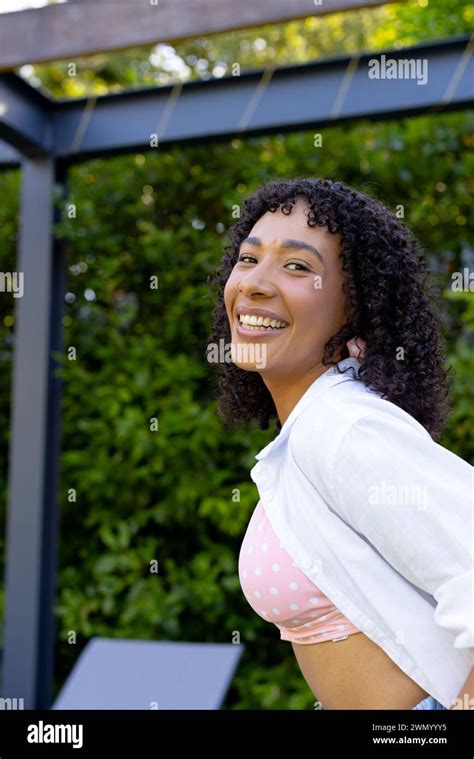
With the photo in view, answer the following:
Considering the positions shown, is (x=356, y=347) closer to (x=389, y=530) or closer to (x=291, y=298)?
(x=291, y=298)

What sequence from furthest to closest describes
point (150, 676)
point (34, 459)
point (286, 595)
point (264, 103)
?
point (34, 459)
point (264, 103)
point (150, 676)
point (286, 595)

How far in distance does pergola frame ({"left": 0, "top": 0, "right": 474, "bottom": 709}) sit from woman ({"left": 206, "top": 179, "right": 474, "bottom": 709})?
7.66 ft

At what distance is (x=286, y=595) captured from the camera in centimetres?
109

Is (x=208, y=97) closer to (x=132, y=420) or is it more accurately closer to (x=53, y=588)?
(x=132, y=420)

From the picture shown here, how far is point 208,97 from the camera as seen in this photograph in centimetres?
375

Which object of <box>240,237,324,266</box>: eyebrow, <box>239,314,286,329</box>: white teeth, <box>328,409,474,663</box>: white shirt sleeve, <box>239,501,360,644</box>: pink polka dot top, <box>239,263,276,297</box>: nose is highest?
<box>240,237,324,266</box>: eyebrow

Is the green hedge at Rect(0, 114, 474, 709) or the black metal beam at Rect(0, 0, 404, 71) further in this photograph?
the green hedge at Rect(0, 114, 474, 709)

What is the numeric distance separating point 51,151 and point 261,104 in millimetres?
911

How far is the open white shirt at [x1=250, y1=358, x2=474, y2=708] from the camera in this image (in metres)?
0.96

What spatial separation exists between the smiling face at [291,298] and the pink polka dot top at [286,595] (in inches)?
8.2

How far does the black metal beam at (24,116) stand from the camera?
11.8 feet

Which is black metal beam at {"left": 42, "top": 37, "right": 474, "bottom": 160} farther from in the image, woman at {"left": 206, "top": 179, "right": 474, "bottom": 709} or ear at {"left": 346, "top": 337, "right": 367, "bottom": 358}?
ear at {"left": 346, "top": 337, "right": 367, "bottom": 358}

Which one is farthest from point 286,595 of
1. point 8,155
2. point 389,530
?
point 8,155

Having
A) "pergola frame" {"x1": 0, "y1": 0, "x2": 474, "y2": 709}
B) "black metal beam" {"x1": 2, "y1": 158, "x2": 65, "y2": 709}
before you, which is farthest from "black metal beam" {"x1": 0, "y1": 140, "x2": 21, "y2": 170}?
"black metal beam" {"x1": 2, "y1": 158, "x2": 65, "y2": 709}
